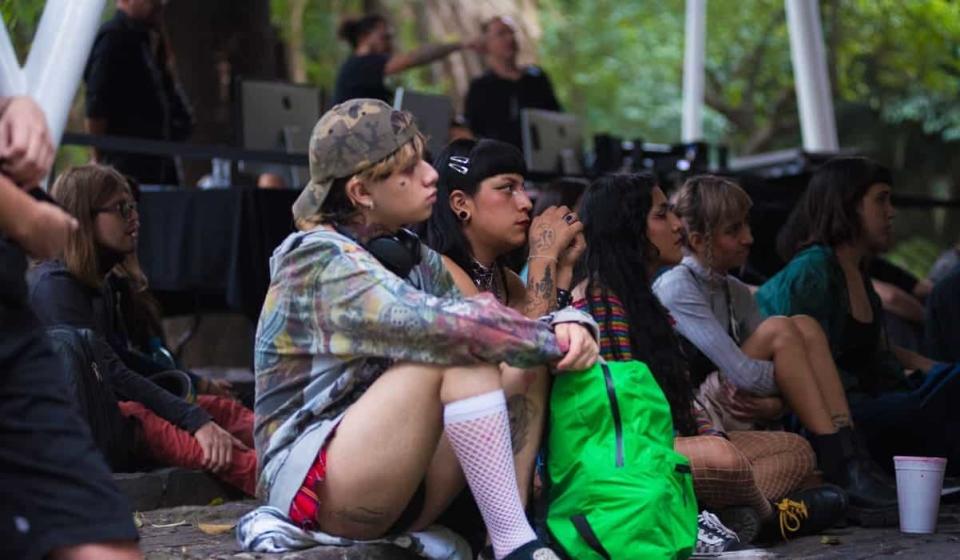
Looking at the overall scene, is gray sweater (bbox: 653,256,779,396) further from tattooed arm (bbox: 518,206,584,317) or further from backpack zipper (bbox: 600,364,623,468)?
backpack zipper (bbox: 600,364,623,468)

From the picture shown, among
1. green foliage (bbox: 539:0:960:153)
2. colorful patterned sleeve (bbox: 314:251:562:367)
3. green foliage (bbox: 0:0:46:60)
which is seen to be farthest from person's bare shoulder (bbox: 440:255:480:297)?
green foliage (bbox: 539:0:960:153)

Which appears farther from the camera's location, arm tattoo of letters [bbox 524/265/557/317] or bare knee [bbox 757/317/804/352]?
bare knee [bbox 757/317/804/352]

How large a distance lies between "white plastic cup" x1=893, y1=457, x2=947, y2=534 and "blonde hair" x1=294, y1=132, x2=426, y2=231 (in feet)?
7.57

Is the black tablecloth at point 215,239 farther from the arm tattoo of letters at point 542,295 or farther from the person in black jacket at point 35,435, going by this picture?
the person in black jacket at point 35,435

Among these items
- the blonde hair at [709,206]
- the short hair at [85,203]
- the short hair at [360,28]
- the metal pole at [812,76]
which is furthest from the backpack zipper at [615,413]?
the metal pole at [812,76]

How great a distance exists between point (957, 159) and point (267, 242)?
16574 mm

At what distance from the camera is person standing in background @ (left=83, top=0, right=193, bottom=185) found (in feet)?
30.5

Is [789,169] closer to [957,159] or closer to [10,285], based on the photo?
[10,285]

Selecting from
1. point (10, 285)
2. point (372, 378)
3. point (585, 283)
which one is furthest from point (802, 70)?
point (10, 285)

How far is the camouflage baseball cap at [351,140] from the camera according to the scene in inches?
170

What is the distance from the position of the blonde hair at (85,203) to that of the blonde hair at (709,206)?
234 cm

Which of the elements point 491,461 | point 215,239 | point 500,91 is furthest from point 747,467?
point 500,91

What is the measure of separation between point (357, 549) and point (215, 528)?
97 centimetres

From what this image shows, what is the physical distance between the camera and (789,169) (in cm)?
1099
